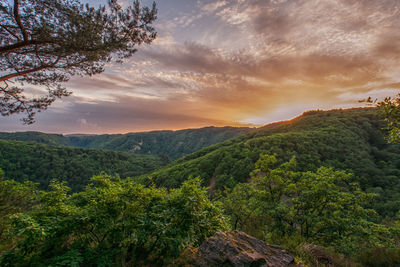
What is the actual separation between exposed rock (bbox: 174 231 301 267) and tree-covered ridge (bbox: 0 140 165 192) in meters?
97.7

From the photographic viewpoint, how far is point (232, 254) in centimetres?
402

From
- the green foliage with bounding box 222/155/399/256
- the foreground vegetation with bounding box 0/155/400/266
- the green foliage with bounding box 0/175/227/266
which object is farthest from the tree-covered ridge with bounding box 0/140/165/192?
the green foliage with bounding box 0/175/227/266

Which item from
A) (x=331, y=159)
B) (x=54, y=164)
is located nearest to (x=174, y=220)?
(x=331, y=159)

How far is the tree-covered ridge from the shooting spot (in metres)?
99.2

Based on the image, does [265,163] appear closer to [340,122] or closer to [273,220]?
[273,220]

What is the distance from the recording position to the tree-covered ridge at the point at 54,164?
99.2m

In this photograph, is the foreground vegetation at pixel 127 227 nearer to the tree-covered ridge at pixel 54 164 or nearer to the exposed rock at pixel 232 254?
the exposed rock at pixel 232 254

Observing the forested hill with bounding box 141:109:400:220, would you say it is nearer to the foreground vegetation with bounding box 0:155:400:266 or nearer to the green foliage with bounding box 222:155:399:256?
the green foliage with bounding box 222:155:399:256

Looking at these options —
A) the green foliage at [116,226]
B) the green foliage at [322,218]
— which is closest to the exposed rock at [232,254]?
the green foliage at [116,226]

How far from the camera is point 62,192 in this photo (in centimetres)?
434

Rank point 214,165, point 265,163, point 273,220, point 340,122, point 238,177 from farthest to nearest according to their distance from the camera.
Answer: point 340,122
point 214,165
point 238,177
point 265,163
point 273,220

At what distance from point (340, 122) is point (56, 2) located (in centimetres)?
7841

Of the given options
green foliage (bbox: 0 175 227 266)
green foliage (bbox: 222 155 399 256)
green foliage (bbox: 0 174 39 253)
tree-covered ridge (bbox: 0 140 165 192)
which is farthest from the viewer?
tree-covered ridge (bbox: 0 140 165 192)

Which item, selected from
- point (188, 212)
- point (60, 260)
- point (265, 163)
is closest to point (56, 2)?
point (60, 260)
